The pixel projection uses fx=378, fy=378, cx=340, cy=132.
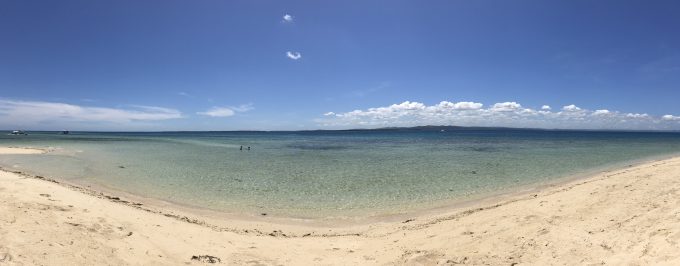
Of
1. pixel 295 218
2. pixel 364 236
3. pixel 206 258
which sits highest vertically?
pixel 206 258

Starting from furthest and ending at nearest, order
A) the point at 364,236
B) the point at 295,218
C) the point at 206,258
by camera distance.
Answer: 1. the point at 295,218
2. the point at 364,236
3. the point at 206,258

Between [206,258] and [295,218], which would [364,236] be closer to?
[295,218]

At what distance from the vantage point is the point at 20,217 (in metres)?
7.96

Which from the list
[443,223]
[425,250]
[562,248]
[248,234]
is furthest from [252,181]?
[562,248]

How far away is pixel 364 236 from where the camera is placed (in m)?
10.7

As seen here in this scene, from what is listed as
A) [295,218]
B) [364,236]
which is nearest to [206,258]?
[364,236]

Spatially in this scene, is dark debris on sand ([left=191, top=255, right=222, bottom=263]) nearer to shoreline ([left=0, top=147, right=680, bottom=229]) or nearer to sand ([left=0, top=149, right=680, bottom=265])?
sand ([left=0, top=149, right=680, bottom=265])

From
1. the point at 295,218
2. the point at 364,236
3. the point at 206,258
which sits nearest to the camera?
the point at 206,258

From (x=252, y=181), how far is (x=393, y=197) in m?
8.44

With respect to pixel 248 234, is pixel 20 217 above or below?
above

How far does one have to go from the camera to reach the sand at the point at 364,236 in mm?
6887

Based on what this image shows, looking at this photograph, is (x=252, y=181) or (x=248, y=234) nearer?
(x=248, y=234)

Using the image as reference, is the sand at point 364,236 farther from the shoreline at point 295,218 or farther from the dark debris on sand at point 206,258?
the shoreline at point 295,218

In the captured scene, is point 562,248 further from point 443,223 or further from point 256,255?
point 256,255
